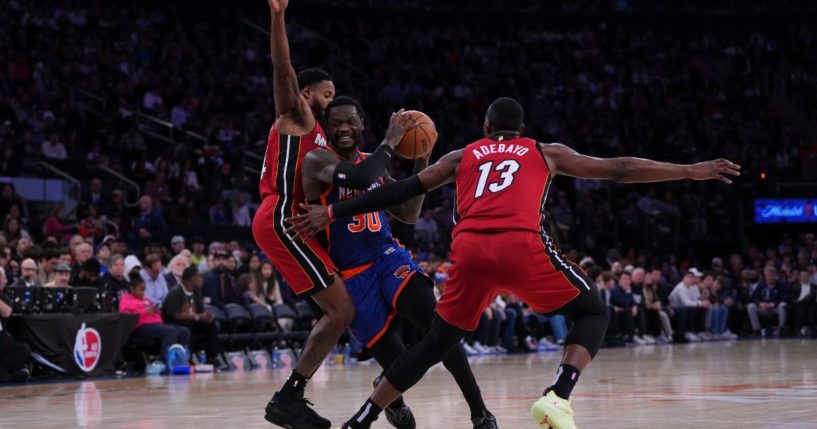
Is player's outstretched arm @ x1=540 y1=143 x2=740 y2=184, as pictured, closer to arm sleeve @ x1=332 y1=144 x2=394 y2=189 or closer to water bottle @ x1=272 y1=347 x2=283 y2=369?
arm sleeve @ x1=332 y1=144 x2=394 y2=189

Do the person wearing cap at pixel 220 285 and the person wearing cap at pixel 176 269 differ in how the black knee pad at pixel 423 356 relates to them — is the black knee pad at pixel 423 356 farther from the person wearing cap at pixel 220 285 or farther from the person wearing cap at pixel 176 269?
the person wearing cap at pixel 220 285

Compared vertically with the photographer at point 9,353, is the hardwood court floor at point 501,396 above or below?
below

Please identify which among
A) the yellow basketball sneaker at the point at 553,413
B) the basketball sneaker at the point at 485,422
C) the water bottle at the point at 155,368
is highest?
the yellow basketball sneaker at the point at 553,413

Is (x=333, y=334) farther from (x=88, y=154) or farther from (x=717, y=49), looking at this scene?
(x=717, y=49)

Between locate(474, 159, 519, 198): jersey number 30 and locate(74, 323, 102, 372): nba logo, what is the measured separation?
843 cm

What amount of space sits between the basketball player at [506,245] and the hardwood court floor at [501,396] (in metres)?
1.23

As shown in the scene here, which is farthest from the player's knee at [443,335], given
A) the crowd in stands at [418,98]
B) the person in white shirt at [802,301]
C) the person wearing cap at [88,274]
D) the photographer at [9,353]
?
the person in white shirt at [802,301]

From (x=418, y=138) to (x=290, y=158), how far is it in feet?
2.46

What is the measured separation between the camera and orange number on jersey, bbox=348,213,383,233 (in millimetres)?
6789

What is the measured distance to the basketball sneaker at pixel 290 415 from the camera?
262 inches

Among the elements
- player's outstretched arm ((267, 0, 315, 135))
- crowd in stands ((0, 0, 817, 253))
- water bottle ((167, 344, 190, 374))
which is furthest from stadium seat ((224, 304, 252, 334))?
player's outstretched arm ((267, 0, 315, 135))

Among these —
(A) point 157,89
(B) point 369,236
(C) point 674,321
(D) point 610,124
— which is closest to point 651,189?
(D) point 610,124

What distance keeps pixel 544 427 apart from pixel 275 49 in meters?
2.45

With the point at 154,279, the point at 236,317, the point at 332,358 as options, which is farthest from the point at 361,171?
the point at 332,358
